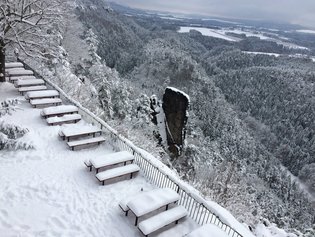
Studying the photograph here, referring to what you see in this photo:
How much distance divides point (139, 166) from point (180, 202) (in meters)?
2.43

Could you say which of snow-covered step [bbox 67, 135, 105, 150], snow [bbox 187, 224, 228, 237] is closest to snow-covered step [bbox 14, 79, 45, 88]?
snow-covered step [bbox 67, 135, 105, 150]

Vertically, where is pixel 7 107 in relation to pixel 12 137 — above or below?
above

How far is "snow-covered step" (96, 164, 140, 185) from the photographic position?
877 centimetres

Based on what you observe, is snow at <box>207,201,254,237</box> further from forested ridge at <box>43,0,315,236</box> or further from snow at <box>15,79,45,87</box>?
snow at <box>15,79,45,87</box>

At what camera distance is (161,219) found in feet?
23.7

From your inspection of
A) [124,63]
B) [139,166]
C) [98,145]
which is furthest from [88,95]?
[124,63]

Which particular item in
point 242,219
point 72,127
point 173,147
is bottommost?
point 173,147

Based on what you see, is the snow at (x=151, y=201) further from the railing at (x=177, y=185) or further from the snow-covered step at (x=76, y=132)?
→ the snow-covered step at (x=76, y=132)

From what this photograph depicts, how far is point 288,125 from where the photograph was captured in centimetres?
10106

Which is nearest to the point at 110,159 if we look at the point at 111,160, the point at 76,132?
the point at 111,160

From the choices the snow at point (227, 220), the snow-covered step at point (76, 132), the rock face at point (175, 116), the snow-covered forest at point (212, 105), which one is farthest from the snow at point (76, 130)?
the rock face at point (175, 116)

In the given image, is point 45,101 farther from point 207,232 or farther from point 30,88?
point 207,232

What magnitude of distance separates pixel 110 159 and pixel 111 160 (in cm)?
6

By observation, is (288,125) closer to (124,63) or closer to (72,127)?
(124,63)
